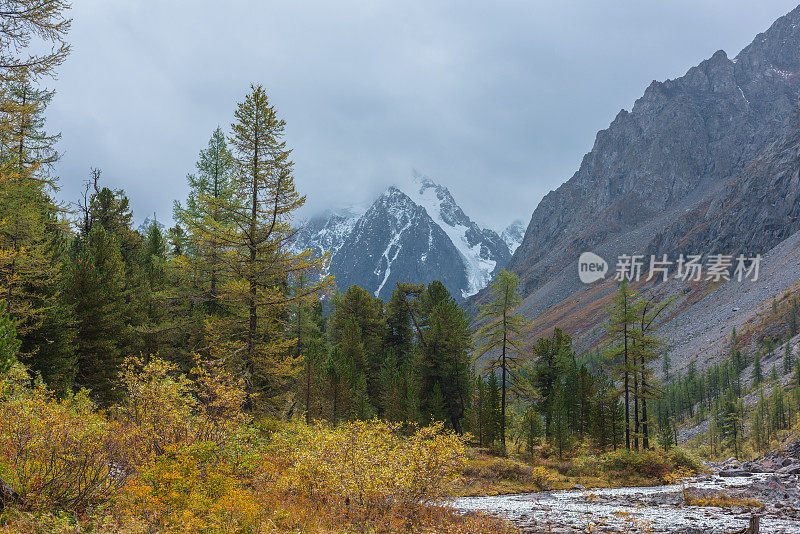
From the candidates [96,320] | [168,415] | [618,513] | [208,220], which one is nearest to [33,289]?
[96,320]

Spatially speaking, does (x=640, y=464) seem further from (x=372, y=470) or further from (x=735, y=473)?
(x=372, y=470)

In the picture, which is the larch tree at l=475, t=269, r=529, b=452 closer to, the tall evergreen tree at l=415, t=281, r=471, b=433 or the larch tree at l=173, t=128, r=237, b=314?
the tall evergreen tree at l=415, t=281, r=471, b=433

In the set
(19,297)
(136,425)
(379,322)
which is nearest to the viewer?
(136,425)

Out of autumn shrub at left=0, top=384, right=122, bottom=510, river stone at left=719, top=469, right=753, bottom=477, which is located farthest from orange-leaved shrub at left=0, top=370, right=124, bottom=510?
river stone at left=719, top=469, right=753, bottom=477

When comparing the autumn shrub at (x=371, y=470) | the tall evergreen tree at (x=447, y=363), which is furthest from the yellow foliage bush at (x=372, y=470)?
the tall evergreen tree at (x=447, y=363)

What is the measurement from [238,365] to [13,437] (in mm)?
9318

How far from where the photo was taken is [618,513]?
52.5 feet

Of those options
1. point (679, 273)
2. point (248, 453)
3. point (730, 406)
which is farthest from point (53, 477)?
point (679, 273)

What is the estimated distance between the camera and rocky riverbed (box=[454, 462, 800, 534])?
13492 mm

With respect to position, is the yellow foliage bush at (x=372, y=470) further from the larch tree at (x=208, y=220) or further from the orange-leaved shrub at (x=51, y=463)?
the larch tree at (x=208, y=220)

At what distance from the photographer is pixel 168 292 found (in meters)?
24.1

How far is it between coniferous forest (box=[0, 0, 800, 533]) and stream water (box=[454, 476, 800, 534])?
1407mm

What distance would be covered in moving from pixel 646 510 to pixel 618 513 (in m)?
1.64

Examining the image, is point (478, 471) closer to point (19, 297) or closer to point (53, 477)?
point (53, 477)
